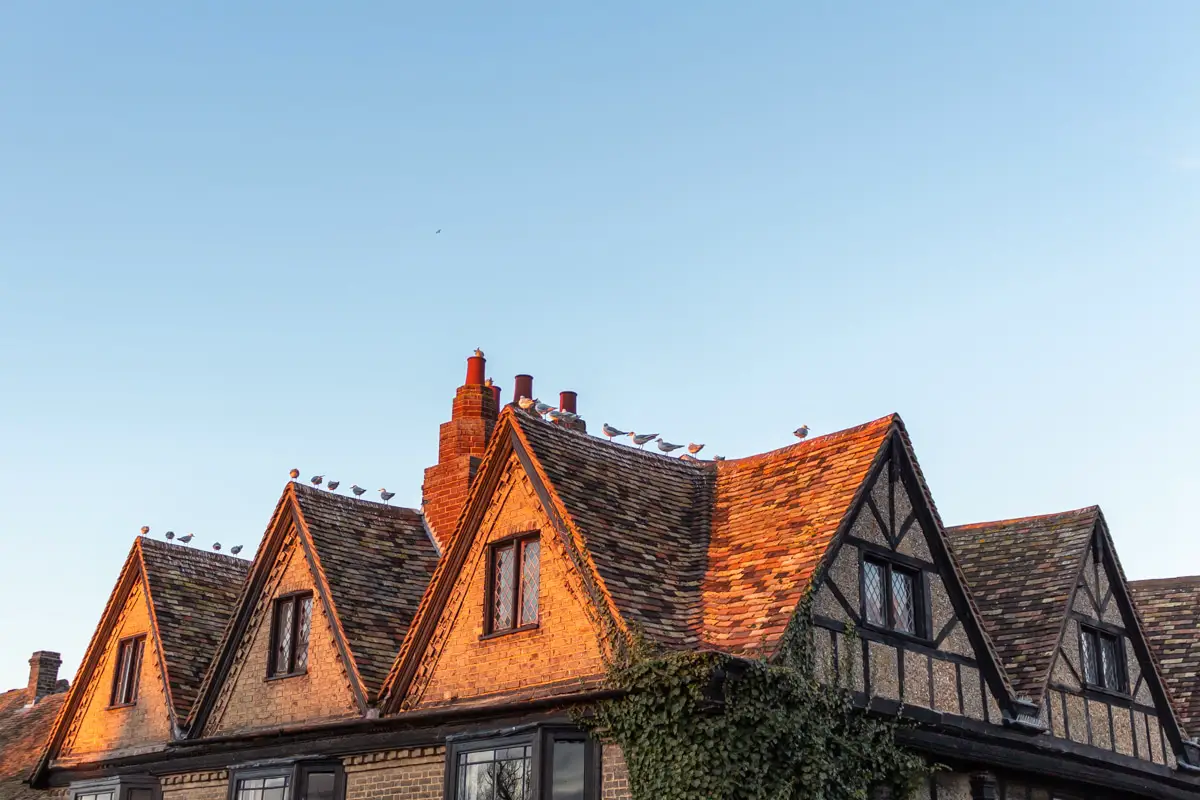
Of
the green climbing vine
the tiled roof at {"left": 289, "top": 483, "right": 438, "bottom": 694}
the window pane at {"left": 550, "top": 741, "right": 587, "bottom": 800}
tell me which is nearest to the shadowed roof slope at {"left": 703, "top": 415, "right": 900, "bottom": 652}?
the green climbing vine

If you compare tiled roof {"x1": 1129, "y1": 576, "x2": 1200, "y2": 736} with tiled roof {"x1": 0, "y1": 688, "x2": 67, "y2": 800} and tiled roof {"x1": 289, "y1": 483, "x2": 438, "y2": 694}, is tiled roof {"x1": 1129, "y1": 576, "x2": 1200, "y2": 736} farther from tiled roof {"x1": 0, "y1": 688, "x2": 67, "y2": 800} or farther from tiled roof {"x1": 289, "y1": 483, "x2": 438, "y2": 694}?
tiled roof {"x1": 0, "y1": 688, "x2": 67, "y2": 800}

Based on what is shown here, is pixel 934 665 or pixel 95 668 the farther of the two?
pixel 95 668

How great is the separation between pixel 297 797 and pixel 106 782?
5.70m

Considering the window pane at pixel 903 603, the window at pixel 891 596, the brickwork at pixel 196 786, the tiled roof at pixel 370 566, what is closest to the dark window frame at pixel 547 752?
the tiled roof at pixel 370 566

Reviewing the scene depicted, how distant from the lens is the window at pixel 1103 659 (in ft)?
68.5

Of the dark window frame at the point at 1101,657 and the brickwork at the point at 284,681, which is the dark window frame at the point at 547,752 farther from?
the dark window frame at the point at 1101,657

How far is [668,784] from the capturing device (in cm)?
1475

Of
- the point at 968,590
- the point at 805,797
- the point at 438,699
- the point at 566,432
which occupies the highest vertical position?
the point at 566,432

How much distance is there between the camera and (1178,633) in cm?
2495

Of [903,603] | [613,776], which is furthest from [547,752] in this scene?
[903,603]

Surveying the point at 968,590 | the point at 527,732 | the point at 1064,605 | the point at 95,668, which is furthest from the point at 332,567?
the point at 1064,605

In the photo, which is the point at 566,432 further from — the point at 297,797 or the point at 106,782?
the point at 106,782

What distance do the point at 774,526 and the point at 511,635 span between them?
12.0 feet

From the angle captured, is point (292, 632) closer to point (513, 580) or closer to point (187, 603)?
point (187, 603)
